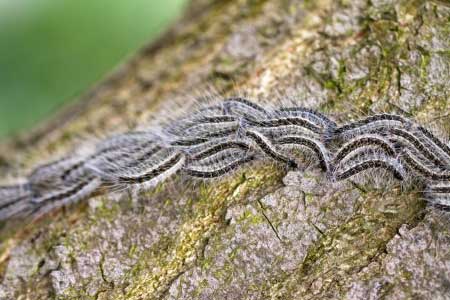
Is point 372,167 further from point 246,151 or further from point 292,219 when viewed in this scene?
point 246,151

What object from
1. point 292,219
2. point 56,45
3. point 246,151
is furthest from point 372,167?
point 56,45

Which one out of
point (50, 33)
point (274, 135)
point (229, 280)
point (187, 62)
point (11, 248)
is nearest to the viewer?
point (229, 280)

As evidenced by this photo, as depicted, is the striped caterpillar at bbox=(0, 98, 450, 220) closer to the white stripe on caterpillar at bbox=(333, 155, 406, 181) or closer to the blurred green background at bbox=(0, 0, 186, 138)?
the white stripe on caterpillar at bbox=(333, 155, 406, 181)

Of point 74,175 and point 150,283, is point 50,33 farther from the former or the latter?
point 150,283

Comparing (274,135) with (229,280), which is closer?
(229,280)

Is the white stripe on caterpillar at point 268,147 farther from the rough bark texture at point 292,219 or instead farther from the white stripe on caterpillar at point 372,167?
the white stripe on caterpillar at point 372,167

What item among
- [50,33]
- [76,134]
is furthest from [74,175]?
A: [50,33]

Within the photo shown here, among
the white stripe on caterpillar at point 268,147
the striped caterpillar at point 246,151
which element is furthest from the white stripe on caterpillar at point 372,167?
the white stripe on caterpillar at point 268,147
